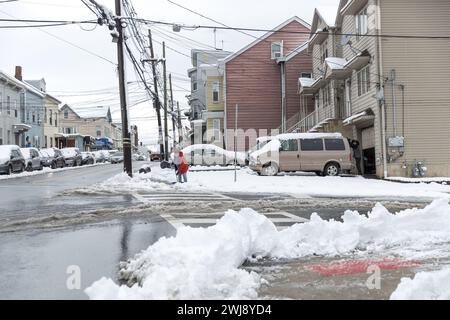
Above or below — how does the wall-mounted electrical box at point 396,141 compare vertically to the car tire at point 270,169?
above

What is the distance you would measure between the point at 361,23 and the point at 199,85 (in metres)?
32.4

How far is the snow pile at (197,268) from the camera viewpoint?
4.63 meters

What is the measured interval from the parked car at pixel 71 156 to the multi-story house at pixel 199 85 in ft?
37.0

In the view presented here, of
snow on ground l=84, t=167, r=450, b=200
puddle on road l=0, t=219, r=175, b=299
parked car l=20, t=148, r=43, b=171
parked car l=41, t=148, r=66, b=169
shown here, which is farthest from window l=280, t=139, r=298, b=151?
parked car l=41, t=148, r=66, b=169

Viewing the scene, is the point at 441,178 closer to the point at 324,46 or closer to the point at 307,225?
the point at 324,46

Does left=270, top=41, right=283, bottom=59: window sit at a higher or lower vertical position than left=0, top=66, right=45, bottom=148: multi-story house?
higher

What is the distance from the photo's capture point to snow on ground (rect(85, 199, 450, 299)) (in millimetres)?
4789

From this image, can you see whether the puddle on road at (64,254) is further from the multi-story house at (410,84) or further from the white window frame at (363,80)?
the white window frame at (363,80)

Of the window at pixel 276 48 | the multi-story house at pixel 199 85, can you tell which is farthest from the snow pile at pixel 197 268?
the multi-story house at pixel 199 85

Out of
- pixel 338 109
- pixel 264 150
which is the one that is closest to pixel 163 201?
pixel 264 150

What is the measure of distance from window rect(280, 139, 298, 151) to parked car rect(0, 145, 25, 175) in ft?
53.2

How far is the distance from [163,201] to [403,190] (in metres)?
8.51

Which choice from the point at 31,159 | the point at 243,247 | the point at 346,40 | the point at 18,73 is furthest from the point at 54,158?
the point at 243,247

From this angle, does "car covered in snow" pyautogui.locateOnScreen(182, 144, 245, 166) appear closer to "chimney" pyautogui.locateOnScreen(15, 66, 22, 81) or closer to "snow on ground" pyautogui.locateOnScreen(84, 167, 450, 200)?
"snow on ground" pyautogui.locateOnScreen(84, 167, 450, 200)
